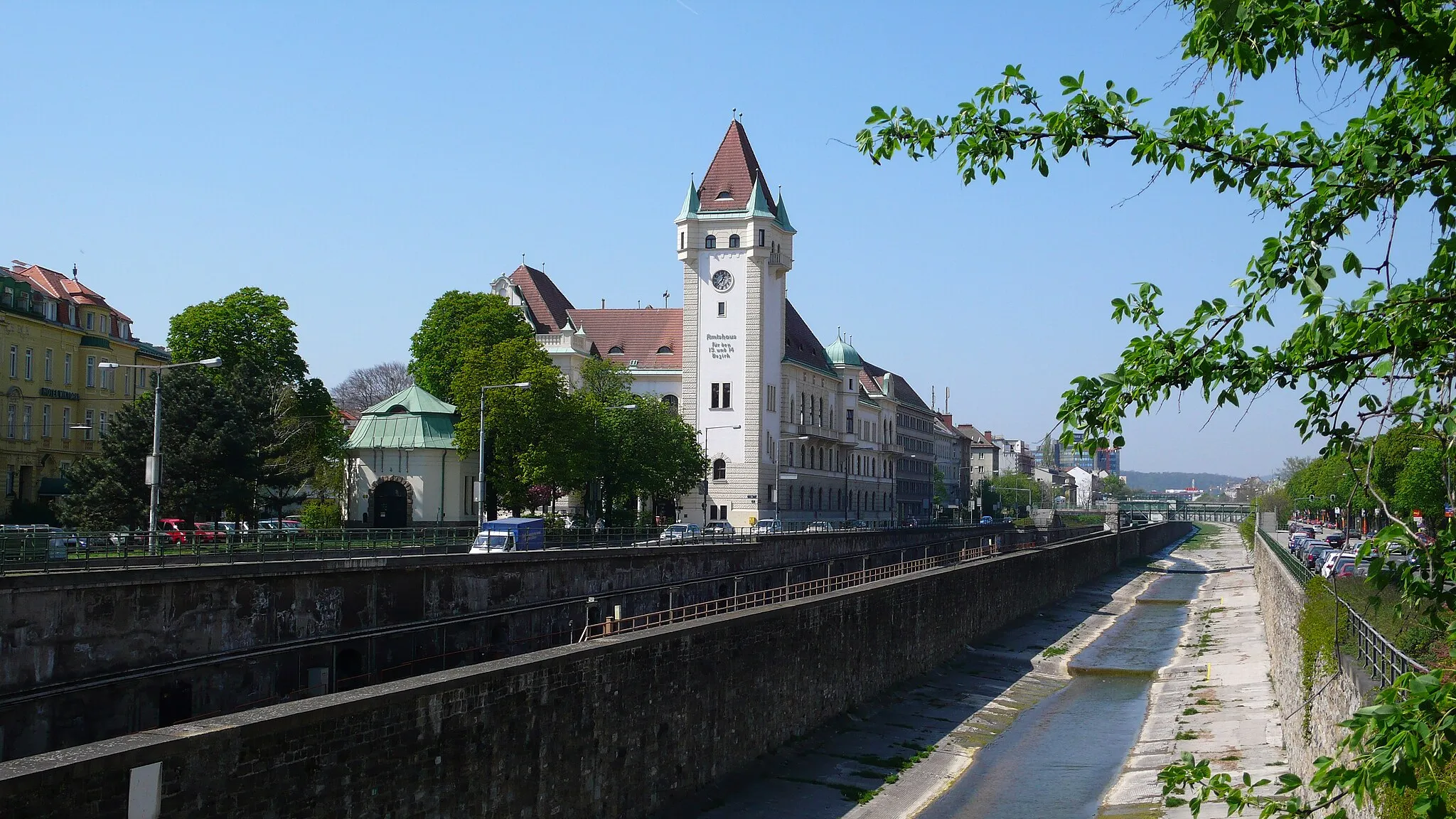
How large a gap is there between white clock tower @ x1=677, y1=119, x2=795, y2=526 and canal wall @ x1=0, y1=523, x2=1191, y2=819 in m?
58.5

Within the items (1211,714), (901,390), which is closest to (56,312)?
(1211,714)

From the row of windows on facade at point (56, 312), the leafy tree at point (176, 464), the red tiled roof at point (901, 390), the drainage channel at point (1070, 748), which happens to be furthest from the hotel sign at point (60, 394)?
the red tiled roof at point (901, 390)

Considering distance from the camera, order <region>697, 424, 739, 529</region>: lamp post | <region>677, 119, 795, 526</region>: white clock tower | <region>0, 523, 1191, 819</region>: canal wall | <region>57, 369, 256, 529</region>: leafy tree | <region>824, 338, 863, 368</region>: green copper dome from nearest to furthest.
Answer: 1. <region>0, 523, 1191, 819</region>: canal wall
2. <region>57, 369, 256, 529</region>: leafy tree
3. <region>697, 424, 739, 529</region>: lamp post
4. <region>677, 119, 795, 526</region>: white clock tower
5. <region>824, 338, 863, 368</region>: green copper dome

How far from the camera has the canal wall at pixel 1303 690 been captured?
15516mm

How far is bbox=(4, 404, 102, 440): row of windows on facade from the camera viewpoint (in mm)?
57156

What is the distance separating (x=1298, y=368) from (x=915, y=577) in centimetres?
3440

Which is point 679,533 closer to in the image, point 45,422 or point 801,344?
point 45,422

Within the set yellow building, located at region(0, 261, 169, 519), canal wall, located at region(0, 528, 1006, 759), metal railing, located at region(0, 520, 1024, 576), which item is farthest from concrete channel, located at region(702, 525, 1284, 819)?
yellow building, located at region(0, 261, 169, 519)

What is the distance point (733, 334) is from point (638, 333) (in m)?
11.1

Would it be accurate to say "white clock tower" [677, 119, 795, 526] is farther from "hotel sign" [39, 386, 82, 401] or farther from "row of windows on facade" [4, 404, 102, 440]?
"hotel sign" [39, 386, 82, 401]

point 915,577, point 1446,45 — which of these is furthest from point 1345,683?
point 915,577

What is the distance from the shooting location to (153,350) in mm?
73500

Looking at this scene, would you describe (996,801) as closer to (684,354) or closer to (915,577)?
(915,577)

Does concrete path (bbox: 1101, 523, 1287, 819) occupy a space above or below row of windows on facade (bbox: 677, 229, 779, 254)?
below
